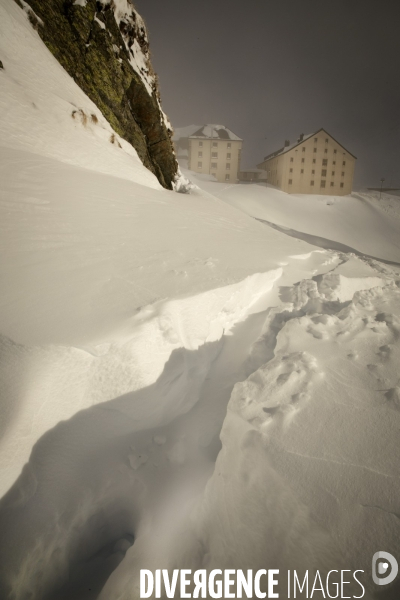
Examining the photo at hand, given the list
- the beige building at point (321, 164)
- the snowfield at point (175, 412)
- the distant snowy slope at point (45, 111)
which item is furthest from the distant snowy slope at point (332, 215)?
the snowfield at point (175, 412)

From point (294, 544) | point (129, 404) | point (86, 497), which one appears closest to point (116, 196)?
point (129, 404)

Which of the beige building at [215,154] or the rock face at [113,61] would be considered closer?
the rock face at [113,61]

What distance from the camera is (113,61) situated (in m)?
7.18

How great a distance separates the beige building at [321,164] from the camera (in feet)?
99.5

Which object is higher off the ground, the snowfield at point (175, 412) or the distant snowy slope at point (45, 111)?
the distant snowy slope at point (45, 111)

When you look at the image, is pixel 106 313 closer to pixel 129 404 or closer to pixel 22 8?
pixel 129 404

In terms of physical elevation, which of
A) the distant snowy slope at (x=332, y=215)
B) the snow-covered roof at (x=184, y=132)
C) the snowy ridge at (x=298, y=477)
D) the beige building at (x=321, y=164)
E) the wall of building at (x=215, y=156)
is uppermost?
the snow-covered roof at (x=184, y=132)

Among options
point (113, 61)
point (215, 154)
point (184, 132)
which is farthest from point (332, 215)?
point (184, 132)

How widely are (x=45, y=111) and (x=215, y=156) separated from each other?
38979 millimetres

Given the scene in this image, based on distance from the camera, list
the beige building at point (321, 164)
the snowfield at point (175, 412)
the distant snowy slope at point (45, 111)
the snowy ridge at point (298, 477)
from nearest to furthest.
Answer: the snowy ridge at point (298, 477) → the snowfield at point (175, 412) → the distant snowy slope at point (45, 111) → the beige building at point (321, 164)

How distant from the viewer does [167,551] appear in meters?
1.40

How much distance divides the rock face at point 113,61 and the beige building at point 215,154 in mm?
33569

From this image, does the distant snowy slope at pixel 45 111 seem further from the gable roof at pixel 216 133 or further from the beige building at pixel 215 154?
the gable roof at pixel 216 133

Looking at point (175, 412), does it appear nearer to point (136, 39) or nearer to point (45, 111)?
point (45, 111)
